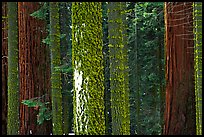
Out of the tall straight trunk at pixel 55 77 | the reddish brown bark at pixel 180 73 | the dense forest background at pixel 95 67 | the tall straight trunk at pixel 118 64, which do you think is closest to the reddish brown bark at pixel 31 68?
the dense forest background at pixel 95 67

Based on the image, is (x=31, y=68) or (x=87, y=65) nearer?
(x=87, y=65)

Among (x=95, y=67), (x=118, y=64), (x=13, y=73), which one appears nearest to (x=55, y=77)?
(x=13, y=73)

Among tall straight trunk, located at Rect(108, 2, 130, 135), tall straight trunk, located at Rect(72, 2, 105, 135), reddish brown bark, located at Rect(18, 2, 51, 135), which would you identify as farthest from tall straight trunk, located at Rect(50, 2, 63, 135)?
reddish brown bark, located at Rect(18, 2, 51, 135)

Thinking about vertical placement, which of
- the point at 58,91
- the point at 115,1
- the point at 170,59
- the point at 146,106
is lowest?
the point at 146,106

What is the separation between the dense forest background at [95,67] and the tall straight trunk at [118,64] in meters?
0.01

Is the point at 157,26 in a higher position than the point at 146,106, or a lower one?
higher

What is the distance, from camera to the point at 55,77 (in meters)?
7.01

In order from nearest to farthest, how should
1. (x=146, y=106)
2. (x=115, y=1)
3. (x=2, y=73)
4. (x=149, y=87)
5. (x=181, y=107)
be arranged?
(x=115, y=1) → (x=181, y=107) → (x=2, y=73) → (x=149, y=87) → (x=146, y=106)

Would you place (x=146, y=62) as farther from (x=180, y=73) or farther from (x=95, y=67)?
(x=95, y=67)

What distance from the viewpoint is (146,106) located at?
18672mm

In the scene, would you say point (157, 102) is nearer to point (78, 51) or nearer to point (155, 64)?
point (155, 64)

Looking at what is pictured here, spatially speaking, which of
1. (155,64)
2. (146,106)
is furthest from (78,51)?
(146,106)

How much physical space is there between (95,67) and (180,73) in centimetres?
475

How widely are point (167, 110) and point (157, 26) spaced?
5.79 metres
